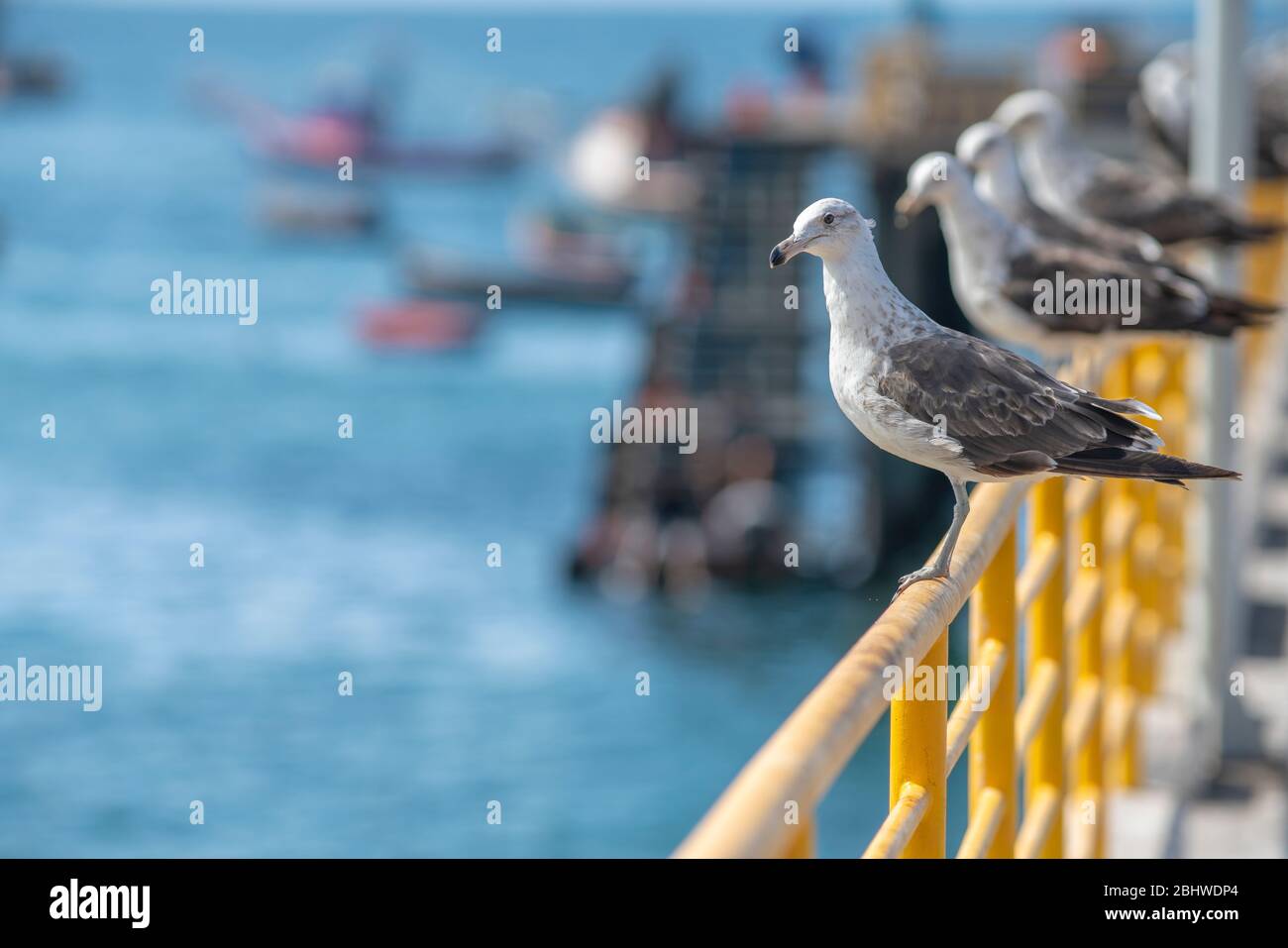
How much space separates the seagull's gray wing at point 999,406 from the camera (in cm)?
397

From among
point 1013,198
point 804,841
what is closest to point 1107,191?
point 1013,198

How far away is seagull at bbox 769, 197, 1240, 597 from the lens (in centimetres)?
395

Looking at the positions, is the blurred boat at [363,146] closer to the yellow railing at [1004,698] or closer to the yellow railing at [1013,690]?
the yellow railing at [1013,690]

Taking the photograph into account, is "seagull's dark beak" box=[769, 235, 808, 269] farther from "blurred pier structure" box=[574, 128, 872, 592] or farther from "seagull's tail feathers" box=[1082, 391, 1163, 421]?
"blurred pier structure" box=[574, 128, 872, 592]

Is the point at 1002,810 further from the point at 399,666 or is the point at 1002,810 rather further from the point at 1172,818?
the point at 399,666

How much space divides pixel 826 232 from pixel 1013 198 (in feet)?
9.35

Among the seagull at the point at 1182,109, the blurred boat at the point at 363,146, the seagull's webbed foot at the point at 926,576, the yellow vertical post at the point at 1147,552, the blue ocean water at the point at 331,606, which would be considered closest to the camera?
the seagull's webbed foot at the point at 926,576

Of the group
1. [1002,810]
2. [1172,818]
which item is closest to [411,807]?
[1172,818]

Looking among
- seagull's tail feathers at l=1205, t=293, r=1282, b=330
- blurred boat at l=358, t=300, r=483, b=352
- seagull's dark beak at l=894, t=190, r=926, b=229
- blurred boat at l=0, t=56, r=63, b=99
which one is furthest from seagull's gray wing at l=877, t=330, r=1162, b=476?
blurred boat at l=0, t=56, r=63, b=99

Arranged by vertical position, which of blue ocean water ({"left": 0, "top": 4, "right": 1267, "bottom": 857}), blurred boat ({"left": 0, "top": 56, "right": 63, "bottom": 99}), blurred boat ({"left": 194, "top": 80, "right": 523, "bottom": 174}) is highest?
blurred boat ({"left": 0, "top": 56, "right": 63, "bottom": 99})

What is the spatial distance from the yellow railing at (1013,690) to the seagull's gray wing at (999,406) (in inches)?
7.0

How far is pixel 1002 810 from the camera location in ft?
13.5

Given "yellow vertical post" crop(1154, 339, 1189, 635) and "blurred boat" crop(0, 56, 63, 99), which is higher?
"blurred boat" crop(0, 56, 63, 99)

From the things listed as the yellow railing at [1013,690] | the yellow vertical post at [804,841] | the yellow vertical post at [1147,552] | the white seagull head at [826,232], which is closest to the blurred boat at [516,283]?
the yellow vertical post at [1147,552]
